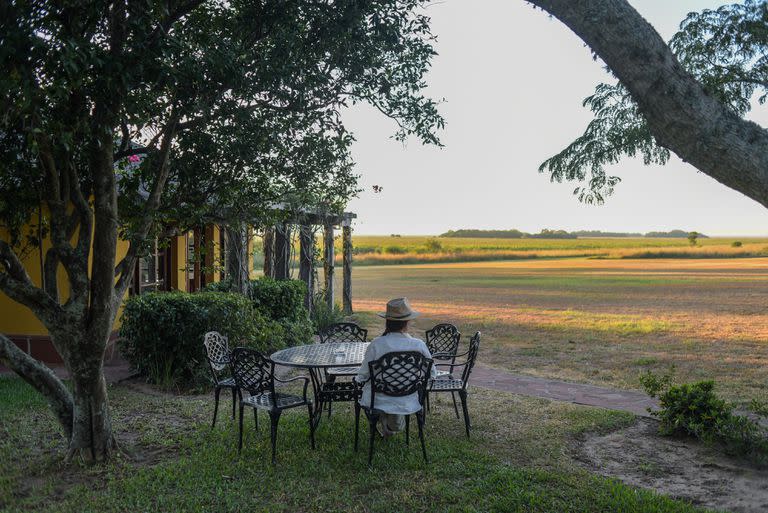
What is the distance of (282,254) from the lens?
14734mm

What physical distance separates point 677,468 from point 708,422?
35.2 inches

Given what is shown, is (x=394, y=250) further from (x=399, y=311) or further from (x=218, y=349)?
(x=399, y=311)

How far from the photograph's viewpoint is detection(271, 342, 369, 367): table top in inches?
A: 240

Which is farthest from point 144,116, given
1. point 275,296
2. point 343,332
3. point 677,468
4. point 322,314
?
point 322,314

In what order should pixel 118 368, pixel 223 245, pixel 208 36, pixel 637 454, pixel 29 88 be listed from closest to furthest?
pixel 29 88, pixel 208 36, pixel 637 454, pixel 118 368, pixel 223 245

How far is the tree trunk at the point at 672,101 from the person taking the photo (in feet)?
12.6

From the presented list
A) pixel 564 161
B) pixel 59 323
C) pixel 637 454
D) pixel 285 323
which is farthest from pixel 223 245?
pixel 637 454

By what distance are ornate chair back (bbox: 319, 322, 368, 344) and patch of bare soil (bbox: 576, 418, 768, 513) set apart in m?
3.06

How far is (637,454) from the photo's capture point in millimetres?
6051

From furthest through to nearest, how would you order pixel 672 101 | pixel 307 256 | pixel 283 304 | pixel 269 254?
pixel 307 256 → pixel 269 254 → pixel 283 304 → pixel 672 101

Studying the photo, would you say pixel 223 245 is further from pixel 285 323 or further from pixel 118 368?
pixel 118 368

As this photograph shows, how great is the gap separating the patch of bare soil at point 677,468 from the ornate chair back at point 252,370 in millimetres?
2839

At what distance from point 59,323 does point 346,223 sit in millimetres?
12635

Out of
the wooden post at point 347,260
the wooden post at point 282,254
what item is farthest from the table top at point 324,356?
the wooden post at point 347,260
